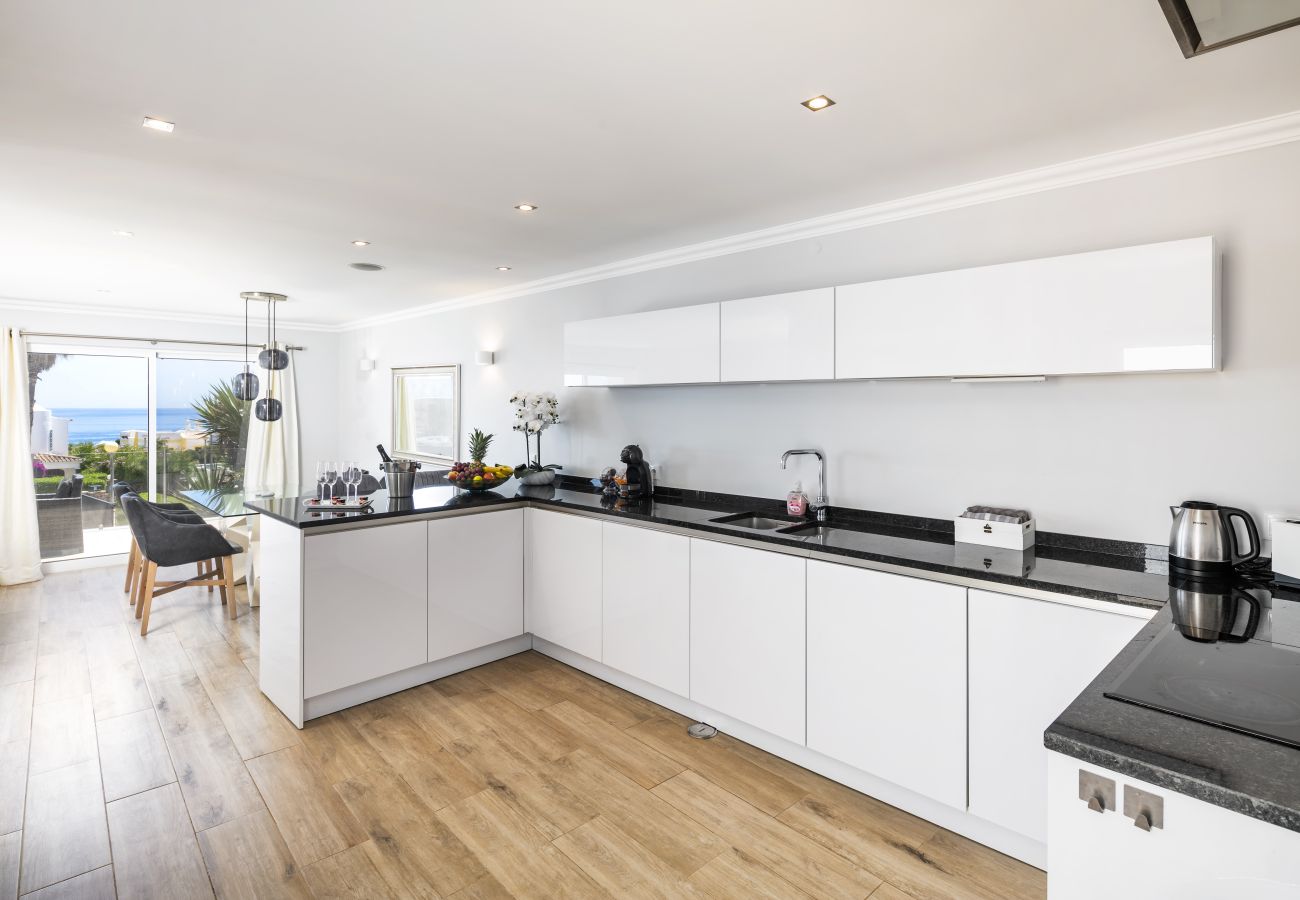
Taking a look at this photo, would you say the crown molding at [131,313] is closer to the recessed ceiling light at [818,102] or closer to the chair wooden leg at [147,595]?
the chair wooden leg at [147,595]

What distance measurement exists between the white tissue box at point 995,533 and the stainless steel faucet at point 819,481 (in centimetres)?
65

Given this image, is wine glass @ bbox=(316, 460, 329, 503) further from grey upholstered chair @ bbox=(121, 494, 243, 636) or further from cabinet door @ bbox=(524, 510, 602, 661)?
grey upholstered chair @ bbox=(121, 494, 243, 636)

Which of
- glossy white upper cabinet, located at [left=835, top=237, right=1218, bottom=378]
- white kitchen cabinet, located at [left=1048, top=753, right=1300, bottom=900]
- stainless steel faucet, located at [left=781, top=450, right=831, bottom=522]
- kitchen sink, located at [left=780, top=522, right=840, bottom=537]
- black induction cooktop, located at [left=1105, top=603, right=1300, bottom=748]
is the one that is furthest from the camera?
stainless steel faucet, located at [left=781, top=450, right=831, bottom=522]

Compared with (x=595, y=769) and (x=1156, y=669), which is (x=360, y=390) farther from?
(x=1156, y=669)

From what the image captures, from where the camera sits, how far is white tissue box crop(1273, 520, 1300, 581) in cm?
190

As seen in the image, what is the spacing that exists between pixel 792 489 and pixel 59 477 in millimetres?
6330

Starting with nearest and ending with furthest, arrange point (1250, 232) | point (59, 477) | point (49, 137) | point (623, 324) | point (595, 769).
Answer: point (1250, 232), point (49, 137), point (595, 769), point (623, 324), point (59, 477)

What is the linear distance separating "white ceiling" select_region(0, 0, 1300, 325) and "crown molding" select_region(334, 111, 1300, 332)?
0.07 meters

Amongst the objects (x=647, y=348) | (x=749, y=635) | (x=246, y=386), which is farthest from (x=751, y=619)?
(x=246, y=386)

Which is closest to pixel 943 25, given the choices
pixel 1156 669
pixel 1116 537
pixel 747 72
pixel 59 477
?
pixel 747 72

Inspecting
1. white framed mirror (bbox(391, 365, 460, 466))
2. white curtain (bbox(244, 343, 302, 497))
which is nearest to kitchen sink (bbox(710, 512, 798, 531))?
white framed mirror (bbox(391, 365, 460, 466))

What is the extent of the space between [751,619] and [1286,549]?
1.68 meters

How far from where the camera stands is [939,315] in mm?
2480

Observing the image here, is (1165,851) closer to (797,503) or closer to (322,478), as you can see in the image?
(797,503)
